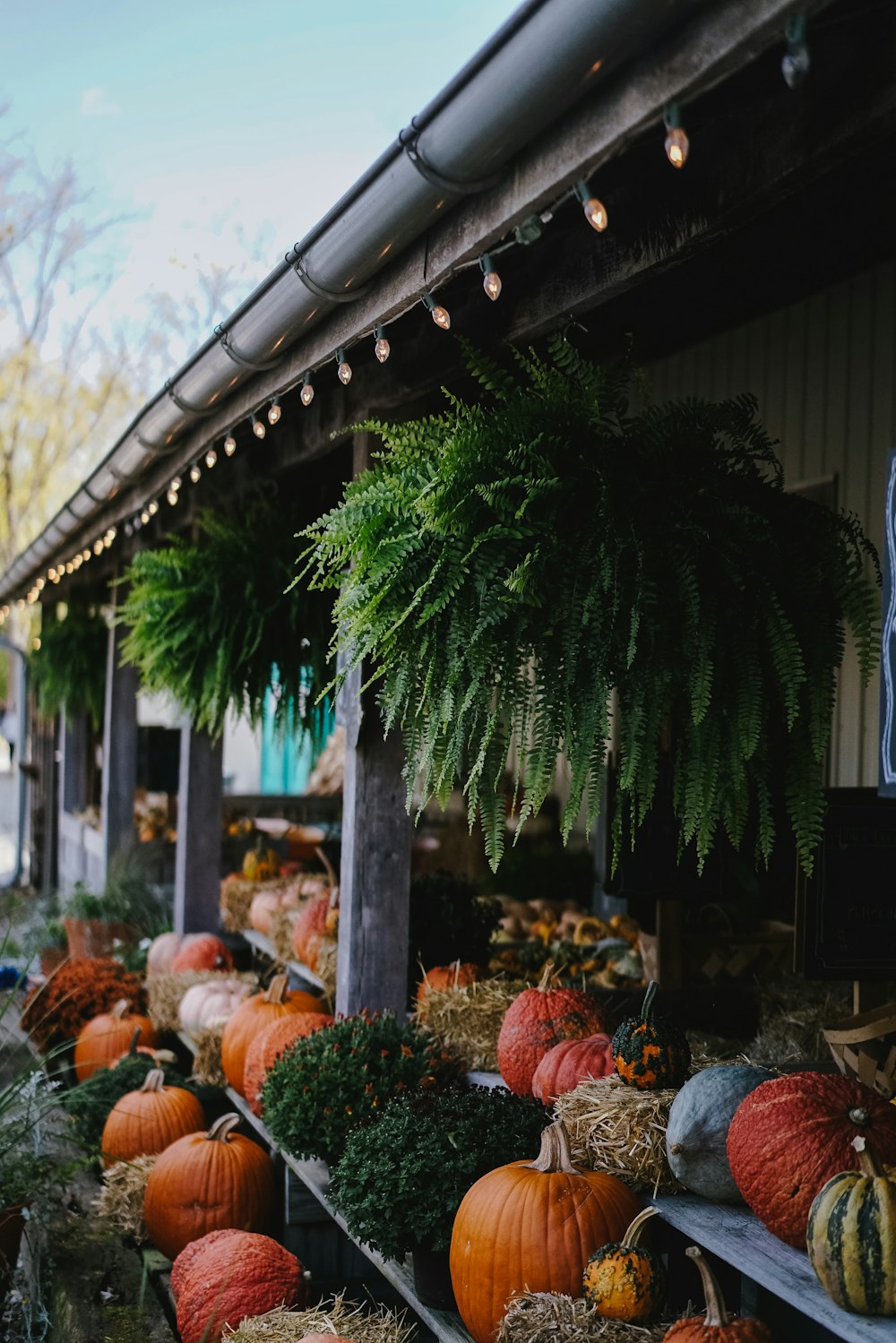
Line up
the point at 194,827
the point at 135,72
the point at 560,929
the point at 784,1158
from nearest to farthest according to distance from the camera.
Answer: the point at 784,1158
the point at 560,929
the point at 194,827
the point at 135,72

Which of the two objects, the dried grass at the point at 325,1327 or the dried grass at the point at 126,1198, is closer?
the dried grass at the point at 325,1327

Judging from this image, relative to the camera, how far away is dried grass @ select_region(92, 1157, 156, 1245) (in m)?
4.47

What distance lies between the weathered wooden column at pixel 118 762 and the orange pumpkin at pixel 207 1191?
451 centimetres

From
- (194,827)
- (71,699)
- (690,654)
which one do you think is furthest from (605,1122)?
(71,699)

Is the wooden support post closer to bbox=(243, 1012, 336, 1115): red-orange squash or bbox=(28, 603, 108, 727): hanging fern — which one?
bbox=(243, 1012, 336, 1115): red-orange squash

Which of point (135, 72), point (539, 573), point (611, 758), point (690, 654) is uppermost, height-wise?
point (135, 72)

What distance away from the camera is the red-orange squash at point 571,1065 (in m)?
3.20

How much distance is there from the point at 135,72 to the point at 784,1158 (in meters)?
38.5

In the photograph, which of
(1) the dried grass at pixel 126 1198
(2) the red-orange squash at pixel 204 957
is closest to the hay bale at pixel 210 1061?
(1) the dried grass at pixel 126 1198

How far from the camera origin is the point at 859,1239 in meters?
2.05

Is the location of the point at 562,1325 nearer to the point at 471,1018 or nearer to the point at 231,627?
the point at 471,1018

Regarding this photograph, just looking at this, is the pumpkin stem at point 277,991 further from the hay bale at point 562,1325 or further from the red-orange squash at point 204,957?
the hay bale at point 562,1325

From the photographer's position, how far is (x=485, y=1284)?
2.71 metres

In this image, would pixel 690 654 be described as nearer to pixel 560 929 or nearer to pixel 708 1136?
pixel 708 1136
